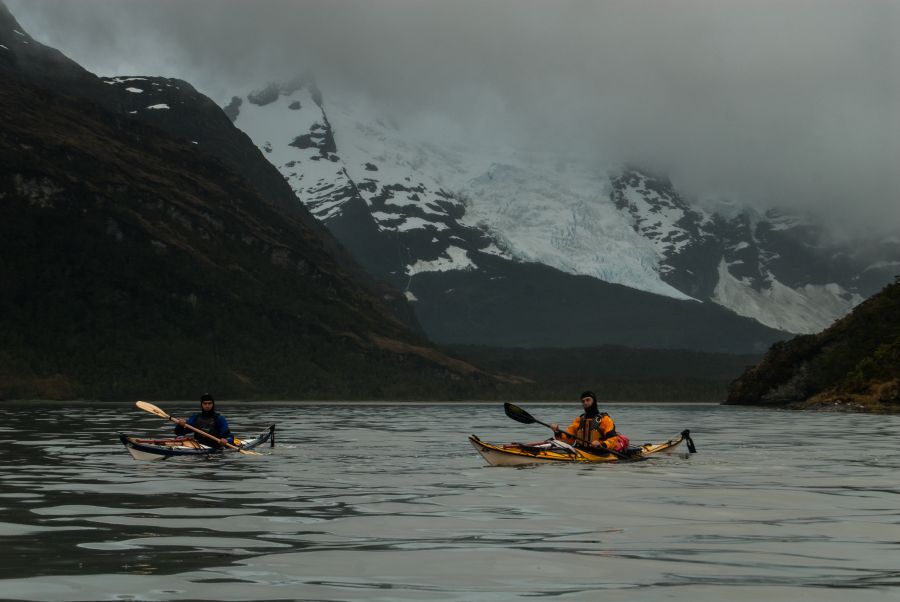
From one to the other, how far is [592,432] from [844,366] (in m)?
124

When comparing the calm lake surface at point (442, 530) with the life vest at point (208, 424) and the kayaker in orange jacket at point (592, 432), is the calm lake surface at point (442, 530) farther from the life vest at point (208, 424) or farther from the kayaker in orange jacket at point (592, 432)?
the kayaker in orange jacket at point (592, 432)

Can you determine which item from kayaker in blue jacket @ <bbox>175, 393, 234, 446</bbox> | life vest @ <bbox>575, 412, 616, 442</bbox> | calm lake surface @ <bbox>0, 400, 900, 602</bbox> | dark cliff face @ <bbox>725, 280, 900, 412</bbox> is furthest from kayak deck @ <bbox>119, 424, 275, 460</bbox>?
dark cliff face @ <bbox>725, 280, 900, 412</bbox>

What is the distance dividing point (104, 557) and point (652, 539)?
32.3 ft

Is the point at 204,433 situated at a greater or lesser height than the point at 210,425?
lesser

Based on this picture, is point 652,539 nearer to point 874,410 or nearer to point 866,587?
point 866,587

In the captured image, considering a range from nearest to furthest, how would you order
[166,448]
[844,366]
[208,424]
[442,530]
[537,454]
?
[442,530]
[537,454]
[166,448]
[208,424]
[844,366]

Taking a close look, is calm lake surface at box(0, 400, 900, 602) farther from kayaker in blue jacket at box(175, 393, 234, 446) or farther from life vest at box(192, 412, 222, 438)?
life vest at box(192, 412, 222, 438)

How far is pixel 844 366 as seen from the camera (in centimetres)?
16375

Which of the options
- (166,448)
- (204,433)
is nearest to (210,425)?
(204,433)

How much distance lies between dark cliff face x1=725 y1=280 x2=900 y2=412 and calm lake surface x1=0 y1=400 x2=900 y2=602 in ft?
312

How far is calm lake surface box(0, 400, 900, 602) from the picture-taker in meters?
19.2

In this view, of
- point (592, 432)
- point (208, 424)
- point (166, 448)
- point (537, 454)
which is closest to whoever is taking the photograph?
point (537, 454)

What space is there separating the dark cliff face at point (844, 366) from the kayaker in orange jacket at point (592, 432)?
90770 mm

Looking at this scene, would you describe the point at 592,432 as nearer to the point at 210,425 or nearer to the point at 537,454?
the point at 537,454
